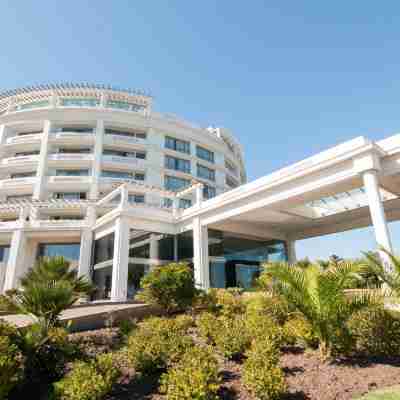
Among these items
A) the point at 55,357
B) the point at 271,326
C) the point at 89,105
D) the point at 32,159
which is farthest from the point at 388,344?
the point at 89,105

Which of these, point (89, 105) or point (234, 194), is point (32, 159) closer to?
point (89, 105)

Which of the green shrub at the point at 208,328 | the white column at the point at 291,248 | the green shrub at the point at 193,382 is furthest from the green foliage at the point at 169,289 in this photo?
the white column at the point at 291,248

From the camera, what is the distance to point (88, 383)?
→ 550 cm

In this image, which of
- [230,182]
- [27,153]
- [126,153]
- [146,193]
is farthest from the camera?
[230,182]

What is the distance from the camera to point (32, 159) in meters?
34.5

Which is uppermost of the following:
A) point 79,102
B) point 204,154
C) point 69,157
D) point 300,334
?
point 79,102

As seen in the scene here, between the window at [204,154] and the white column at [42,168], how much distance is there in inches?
739

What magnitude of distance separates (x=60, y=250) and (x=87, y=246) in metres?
5.55

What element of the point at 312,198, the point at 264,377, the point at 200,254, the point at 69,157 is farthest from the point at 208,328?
the point at 69,157

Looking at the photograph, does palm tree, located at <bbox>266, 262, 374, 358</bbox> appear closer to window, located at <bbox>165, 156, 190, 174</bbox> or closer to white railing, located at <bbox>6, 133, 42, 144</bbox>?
window, located at <bbox>165, 156, 190, 174</bbox>

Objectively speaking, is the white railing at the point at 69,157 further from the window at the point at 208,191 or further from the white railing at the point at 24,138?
the window at the point at 208,191

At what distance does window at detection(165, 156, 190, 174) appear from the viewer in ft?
126

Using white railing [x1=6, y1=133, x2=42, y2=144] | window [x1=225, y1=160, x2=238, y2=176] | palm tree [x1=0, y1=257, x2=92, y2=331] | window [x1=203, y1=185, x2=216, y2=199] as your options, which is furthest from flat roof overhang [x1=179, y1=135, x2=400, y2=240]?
white railing [x1=6, y1=133, x2=42, y2=144]

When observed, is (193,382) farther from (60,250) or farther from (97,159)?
(97,159)
